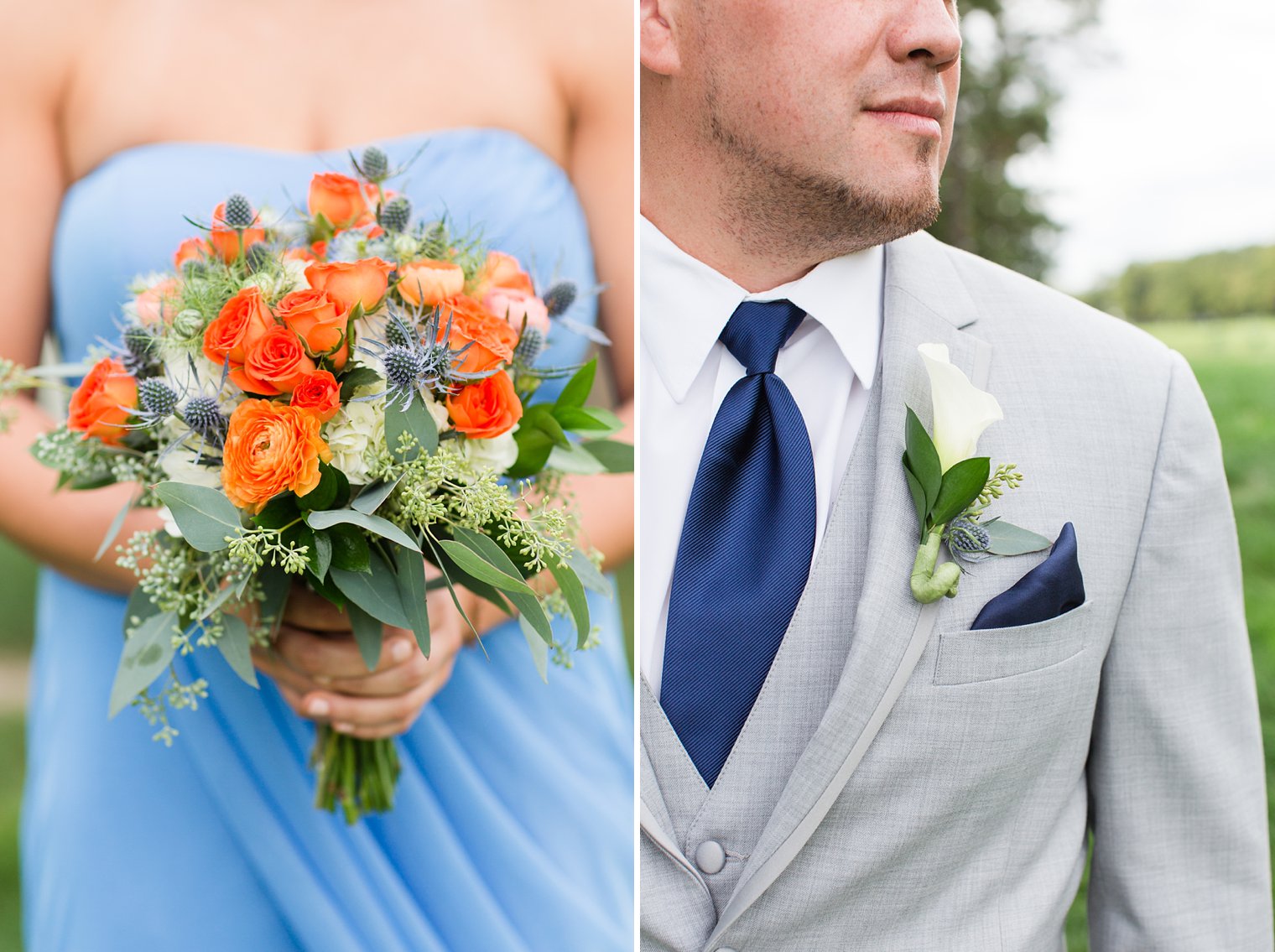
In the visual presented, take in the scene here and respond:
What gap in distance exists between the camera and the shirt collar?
1.48m

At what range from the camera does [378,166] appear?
160cm

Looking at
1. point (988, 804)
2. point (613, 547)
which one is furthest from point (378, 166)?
point (988, 804)

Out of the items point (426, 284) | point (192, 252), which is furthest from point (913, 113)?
point (192, 252)

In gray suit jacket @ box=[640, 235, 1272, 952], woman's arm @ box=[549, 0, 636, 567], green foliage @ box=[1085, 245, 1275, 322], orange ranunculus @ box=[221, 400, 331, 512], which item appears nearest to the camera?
orange ranunculus @ box=[221, 400, 331, 512]

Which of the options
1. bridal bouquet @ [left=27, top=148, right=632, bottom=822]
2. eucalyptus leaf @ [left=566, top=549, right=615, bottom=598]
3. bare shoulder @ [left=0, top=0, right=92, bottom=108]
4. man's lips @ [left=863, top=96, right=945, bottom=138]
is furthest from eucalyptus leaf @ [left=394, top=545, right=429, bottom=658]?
bare shoulder @ [left=0, top=0, right=92, bottom=108]

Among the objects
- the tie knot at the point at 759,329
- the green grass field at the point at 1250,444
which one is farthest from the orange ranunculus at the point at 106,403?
the green grass field at the point at 1250,444

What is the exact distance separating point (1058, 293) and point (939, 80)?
0.36 metres

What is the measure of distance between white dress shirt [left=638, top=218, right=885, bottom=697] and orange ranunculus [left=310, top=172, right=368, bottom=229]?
0.44 meters

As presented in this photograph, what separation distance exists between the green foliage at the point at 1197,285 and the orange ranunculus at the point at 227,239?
3.79 metres

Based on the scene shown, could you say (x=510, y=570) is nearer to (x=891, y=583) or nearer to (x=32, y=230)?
(x=891, y=583)

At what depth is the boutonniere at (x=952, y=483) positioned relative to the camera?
1.30m

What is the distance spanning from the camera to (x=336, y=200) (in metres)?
1.51

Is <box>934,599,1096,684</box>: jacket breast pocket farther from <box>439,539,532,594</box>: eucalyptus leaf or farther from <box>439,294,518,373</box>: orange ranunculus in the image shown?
<box>439,294,518,373</box>: orange ranunculus

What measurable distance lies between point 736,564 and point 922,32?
72 cm
